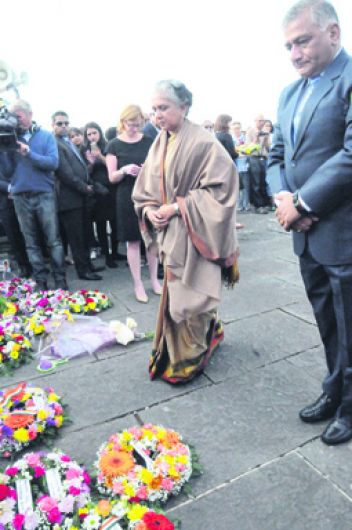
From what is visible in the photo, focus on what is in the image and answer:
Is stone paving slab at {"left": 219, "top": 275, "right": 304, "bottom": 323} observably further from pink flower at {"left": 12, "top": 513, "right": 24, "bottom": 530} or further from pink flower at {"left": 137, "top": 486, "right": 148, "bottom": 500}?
pink flower at {"left": 12, "top": 513, "right": 24, "bottom": 530}

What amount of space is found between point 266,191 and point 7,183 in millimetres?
6441

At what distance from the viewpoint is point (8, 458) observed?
2.23 metres

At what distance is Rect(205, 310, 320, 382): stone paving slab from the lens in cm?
294

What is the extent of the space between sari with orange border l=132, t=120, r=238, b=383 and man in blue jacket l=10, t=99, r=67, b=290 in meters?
2.08

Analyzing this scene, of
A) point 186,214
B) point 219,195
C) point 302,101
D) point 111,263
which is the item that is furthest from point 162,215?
point 111,263

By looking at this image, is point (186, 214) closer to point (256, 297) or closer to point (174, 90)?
point (174, 90)

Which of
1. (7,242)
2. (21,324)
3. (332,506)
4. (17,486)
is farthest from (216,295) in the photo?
(7,242)

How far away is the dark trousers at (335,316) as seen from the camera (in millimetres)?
1897

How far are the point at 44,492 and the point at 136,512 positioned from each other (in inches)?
19.0

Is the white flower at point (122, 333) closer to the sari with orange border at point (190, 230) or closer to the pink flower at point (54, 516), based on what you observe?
the sari with orange border at point (190, 230)

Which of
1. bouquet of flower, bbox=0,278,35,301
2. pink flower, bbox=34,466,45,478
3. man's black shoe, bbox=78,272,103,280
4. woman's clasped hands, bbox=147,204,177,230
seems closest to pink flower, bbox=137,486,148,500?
pink flower, bbox=34,466,45,478

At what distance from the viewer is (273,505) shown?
70.1 inches

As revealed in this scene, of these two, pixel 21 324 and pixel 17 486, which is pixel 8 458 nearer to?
pixel 17 486

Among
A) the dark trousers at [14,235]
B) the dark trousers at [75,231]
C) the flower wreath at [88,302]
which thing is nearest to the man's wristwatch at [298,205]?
the flower wreath at [88,302]
